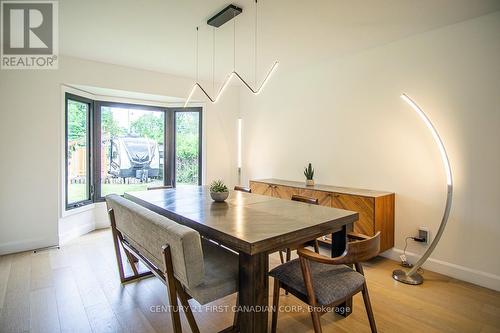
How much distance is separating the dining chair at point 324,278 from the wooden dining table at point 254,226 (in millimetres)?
209

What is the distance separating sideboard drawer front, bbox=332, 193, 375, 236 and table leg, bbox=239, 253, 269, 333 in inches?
73.8

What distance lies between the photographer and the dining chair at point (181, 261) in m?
1.57

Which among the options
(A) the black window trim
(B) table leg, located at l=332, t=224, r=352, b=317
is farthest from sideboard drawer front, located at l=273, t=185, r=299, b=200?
(A) the black window trim

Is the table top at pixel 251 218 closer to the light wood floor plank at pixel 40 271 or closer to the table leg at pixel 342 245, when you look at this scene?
the table leg at pixel 342 245

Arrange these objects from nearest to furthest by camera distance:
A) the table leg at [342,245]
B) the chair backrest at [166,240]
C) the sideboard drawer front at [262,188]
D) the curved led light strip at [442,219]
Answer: the chair backrest at [166,240], the table leg at [342,245], the curved led light strip at [442,219], the sideboard drawer front at [262,188]

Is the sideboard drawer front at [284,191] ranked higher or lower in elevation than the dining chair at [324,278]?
higher

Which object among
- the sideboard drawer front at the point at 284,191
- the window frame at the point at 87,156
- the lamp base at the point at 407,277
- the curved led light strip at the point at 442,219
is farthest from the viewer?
the window frame at the point at 87,156

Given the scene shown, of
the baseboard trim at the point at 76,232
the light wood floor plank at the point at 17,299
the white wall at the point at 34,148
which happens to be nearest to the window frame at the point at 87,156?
the white wall at the point at 34,148

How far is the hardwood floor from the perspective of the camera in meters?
2.09

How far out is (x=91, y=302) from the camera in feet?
7.83

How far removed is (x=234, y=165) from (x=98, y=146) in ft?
7.95

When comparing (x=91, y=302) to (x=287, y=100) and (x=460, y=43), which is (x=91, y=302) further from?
(x=460, y=43)

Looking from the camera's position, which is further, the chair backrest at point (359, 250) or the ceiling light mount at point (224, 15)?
the ceiling light mount at point (224, 15)

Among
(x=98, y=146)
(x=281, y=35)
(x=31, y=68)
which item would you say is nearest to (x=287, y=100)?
(x=281, y=35)
